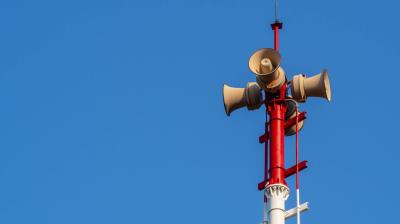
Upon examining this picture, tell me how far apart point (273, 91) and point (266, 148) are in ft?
6.84

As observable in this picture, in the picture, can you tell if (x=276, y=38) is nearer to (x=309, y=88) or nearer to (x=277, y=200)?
(x=309, y=88)

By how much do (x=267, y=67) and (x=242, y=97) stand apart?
177 cm

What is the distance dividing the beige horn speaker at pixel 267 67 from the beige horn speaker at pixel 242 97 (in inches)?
29.8

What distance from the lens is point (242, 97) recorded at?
139 ft

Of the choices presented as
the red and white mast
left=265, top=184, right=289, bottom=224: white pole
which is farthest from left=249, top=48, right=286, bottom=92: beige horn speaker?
left=265, top=184, right=289, bottom=224: white pole

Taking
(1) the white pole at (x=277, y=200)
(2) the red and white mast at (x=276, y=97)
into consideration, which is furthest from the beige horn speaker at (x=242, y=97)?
(1) the white pole at (x=277, y=200)

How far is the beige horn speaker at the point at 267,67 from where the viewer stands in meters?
41.3

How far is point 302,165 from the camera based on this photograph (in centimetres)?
3984

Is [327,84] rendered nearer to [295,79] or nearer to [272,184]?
[295,79]

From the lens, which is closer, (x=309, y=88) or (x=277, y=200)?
(x=277, y=200)

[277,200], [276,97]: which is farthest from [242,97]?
[277,200]

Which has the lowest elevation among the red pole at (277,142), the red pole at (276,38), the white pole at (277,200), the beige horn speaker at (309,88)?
the white pole at (277,200)

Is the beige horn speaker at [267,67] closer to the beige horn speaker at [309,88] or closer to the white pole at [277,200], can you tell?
the beige horn speaker at [309,88]

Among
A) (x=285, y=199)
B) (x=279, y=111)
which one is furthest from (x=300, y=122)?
(x=285, y=199)
